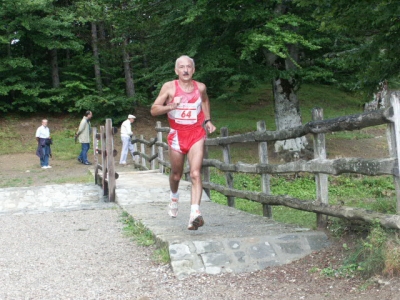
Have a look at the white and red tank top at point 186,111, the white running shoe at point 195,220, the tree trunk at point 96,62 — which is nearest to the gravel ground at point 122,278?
the white running shoe at point 195,220

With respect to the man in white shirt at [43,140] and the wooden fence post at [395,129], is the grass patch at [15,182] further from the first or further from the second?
the wooden fence post at [395,129]

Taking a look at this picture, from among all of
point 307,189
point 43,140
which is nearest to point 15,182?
point 43,140

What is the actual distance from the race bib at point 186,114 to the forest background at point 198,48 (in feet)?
12.7

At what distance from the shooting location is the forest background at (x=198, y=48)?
9.88 metres

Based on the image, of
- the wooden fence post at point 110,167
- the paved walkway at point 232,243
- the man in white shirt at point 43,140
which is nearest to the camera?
the paved walkway at point 232,243

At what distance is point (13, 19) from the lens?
30.2 meters

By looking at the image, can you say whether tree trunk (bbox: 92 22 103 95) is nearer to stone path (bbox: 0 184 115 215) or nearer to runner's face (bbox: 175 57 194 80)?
stone path (bbox: 0 184 115 215)

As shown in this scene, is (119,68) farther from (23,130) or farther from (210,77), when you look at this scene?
(210,77)

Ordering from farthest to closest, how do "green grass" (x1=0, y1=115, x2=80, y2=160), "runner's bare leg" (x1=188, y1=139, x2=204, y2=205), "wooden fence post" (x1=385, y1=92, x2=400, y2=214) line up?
"green grass" (x1=0, y1=115, x2=80, y2=160), "runner's bare leg" (x1=188, y1=139, x2=204, y2=205), "wooden fence post" (x1=385, y1=92, x2=400, y2=214)

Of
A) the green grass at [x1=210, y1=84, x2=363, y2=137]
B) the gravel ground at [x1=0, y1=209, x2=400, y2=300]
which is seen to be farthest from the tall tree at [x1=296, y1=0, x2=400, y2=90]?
the green grass at [x1=210, y1=84, x2=363, y2=137]

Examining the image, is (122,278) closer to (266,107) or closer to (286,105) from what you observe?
(286,105)

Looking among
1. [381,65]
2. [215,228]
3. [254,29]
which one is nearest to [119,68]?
[254,29]

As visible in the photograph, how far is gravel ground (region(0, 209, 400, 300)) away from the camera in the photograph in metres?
4.53

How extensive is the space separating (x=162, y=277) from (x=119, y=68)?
28754mm
